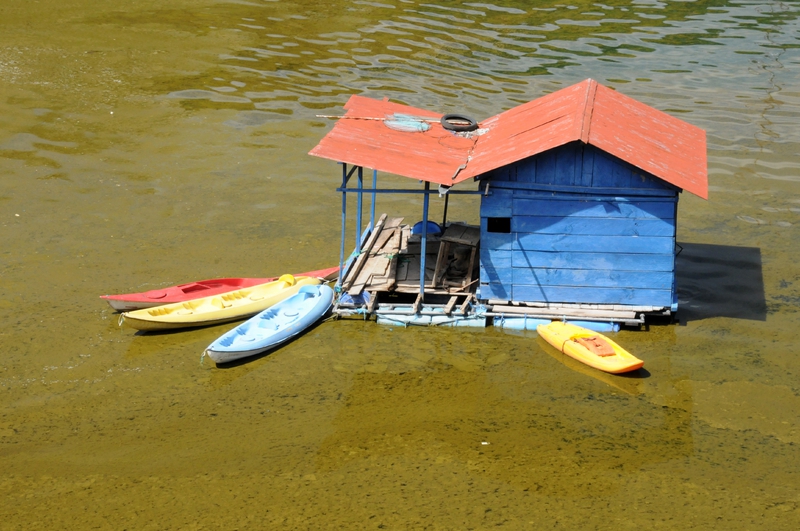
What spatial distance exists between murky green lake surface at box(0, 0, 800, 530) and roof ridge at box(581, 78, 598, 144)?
3.29 meters

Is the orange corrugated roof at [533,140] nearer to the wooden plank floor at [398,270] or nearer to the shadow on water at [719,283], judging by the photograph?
the wooden plank floor at [398,270]

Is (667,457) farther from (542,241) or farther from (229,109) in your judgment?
(229,109)

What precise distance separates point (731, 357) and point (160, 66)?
60.5 ft

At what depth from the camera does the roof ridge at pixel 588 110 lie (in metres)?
12.8

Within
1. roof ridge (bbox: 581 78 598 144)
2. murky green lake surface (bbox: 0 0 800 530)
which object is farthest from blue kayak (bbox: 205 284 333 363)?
roof ridge (bbox: 581 78 598 144)

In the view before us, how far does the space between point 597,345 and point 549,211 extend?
223 centimetres

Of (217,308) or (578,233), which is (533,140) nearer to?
(578,233)

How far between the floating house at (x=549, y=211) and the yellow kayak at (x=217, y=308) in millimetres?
1131

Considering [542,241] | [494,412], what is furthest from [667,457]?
[542,241]

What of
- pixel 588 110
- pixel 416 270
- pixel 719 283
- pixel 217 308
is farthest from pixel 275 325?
pixel 719 283

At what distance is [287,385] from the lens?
40.8 ft

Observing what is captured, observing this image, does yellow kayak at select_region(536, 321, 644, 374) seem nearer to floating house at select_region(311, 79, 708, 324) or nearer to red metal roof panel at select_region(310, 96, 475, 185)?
floating house at select_region(311, 79, 708, 324)

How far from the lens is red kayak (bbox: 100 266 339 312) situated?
547 inches

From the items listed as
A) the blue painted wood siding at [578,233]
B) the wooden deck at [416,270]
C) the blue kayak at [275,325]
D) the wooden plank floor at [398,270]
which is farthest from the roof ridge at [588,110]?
the blue kayak at [275,325]
